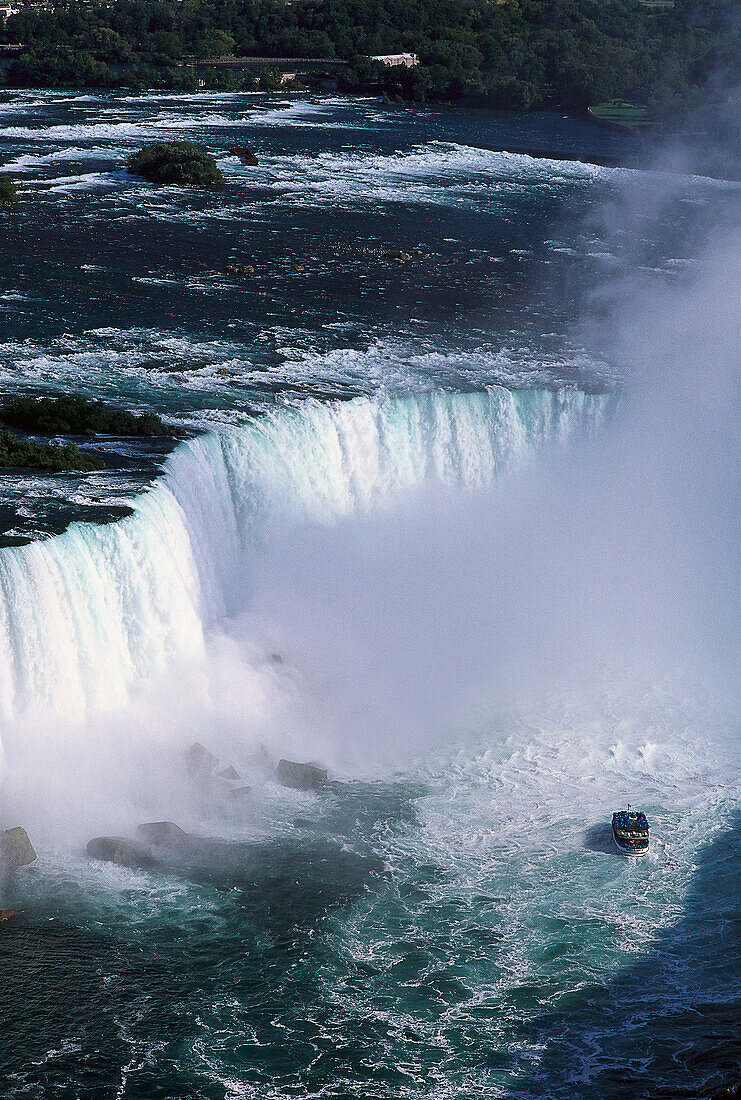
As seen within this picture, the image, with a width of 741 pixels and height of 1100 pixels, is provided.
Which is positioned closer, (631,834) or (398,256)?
(631,834)

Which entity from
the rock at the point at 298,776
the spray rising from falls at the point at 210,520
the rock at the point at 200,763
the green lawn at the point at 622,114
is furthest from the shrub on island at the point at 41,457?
the green lawn at the point at 622,114

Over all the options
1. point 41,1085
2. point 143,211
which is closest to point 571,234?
point 143,211

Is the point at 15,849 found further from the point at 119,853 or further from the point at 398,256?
the point at 398,256

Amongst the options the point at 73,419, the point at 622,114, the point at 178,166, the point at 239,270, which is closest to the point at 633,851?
the point at 73,419

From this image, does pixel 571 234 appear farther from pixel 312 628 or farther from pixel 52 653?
pixel 52 653

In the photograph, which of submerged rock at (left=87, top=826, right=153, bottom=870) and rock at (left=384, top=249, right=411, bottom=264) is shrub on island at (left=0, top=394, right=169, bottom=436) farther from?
rock at (left=384, top=249, right=411, bottom=264)
